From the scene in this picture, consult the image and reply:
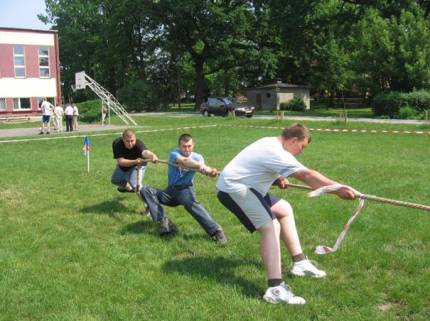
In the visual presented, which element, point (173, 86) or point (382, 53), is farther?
point (173, 86)

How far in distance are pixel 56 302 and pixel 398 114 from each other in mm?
31854

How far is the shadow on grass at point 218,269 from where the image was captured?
514 cm

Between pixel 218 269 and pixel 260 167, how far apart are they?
1.35 metres

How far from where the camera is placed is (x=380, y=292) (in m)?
4.94

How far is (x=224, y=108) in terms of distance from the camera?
40906 millimetres

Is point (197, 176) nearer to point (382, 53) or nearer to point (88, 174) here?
point (88, 174)

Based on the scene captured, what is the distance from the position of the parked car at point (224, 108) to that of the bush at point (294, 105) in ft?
30.8

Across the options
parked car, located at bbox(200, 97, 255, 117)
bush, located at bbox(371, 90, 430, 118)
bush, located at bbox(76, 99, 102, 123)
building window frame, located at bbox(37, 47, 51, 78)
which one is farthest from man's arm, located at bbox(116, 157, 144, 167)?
building window frame, located at bbox(37, 47, 51, 78)

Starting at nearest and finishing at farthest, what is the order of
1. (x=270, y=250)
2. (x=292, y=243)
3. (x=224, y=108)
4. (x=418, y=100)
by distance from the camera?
(x=270, y=250) < (x=292, y=243) < (x=418, y=100) < (x=224, y=108)

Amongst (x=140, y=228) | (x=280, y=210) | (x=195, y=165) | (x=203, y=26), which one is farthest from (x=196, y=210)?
(x=203, y=26)

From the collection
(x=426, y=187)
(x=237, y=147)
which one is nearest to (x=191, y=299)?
(x=426, y=187)

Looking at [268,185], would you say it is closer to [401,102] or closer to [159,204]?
[159,204]

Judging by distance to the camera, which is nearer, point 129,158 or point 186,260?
point 186,260

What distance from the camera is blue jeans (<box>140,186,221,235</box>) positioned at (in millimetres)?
6564
